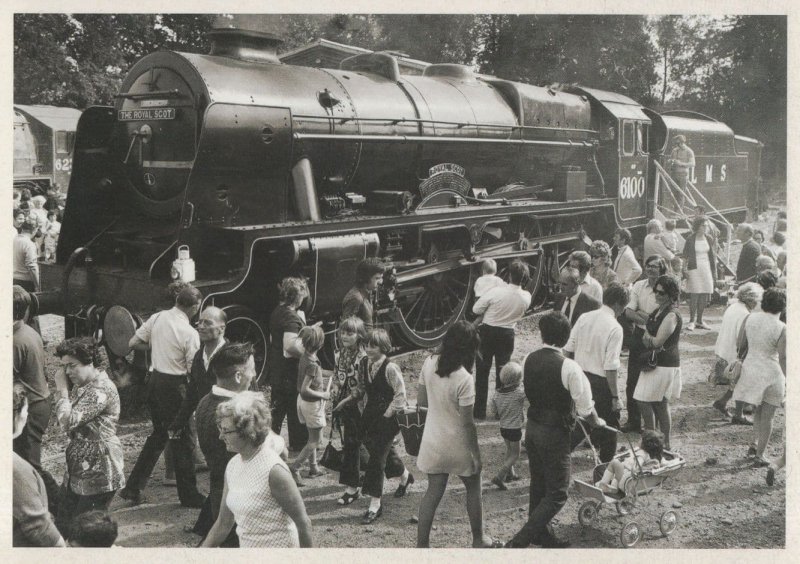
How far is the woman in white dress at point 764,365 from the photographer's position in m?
5.34

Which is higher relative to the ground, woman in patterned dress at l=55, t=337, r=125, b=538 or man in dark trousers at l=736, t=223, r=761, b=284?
man in dark trousers at l=736, t=223, r=761, b=284

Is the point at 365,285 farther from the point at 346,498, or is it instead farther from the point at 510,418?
the point at 346,498

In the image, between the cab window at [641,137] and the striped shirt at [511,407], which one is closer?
the striped shirt at [511,407]

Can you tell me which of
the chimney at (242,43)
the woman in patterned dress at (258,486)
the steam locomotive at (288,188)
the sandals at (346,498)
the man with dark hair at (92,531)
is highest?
the chimney at (242,43)

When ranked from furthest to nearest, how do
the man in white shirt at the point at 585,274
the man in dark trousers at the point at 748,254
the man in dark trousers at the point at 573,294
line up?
1. the man in dark trousers at the point at 748,254
2. the man in white shirt at the point at 585,274
3. the man in dark trousers at the point at 573,294

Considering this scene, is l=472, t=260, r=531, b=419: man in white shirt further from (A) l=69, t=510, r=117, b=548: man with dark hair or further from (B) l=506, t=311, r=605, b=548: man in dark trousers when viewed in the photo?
(A) l=69, t=510, r=117, b=548: man with dark hair

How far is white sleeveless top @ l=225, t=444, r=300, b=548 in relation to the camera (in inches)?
118

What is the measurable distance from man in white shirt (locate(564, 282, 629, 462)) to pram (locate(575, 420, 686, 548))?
45 centimetres

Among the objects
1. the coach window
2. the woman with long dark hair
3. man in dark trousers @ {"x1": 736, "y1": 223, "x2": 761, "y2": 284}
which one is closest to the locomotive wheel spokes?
the woman with long dark hair

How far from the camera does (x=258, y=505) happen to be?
9.86 ft

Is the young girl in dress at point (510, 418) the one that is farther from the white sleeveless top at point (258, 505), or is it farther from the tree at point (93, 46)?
the tree at point (93, 46)

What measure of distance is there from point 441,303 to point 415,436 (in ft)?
14.8

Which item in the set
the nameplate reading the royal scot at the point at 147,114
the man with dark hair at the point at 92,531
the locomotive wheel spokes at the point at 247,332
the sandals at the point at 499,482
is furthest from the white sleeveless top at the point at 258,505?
the nameplate reading the royal scot at the point at 147,114

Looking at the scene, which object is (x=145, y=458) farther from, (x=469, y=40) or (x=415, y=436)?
(x=469, y=40)
